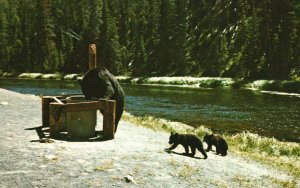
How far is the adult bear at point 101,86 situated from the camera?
1560 centimetres

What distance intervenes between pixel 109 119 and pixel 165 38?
370ft

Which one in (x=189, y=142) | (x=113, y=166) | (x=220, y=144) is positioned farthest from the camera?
(x=220, y=144)

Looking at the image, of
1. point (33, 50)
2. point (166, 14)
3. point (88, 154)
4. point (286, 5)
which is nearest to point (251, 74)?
point (286, 5)

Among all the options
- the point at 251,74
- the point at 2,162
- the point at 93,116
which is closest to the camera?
the point at 2,162

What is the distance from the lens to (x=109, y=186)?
9.34 meters

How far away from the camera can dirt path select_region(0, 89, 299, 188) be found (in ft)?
31.7

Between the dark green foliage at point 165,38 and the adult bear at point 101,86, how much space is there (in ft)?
251

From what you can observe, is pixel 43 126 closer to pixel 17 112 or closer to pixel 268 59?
pixel 17 112

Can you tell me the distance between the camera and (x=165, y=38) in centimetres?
12638

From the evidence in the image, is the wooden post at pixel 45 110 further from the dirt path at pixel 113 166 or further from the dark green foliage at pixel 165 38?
the dark green foliage at pixel 165 38

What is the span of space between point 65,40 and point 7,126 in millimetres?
149543

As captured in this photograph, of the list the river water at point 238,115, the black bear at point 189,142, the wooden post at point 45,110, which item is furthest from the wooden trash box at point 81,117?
the river water at point 238,115

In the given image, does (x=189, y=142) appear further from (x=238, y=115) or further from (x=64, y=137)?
(x=238, y=115)

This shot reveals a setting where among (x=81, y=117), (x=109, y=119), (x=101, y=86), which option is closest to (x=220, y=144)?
(x=109, y=119)
